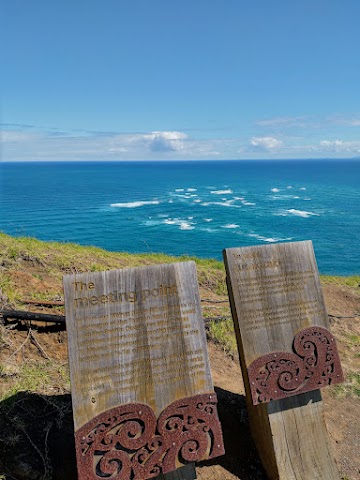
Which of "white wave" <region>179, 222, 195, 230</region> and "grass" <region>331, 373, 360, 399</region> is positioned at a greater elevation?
"white wave" <region>179, 222, 195, 230</region>

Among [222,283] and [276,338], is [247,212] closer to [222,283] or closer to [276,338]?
[222,283]

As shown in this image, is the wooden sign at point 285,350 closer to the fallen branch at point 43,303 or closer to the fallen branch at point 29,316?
the fallen branch at point 29,316

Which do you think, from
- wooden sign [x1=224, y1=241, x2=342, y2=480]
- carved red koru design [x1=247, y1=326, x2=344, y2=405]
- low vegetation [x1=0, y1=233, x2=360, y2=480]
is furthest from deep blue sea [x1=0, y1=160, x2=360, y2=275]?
carved red koru design [x1=247, y1=326, x2=344, y2=405]

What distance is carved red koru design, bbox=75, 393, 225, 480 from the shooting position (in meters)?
3.60

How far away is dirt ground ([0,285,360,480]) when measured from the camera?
14.4 ft

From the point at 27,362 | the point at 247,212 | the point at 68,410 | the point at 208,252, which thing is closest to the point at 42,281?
the point at 27,362

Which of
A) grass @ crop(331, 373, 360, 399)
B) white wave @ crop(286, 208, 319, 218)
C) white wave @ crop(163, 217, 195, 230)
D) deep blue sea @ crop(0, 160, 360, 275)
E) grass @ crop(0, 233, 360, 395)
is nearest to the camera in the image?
grass @ crop(331, 373, 360, 399)

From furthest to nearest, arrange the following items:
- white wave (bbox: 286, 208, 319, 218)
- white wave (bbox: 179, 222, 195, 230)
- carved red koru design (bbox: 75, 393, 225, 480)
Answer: white wave (bbox: 286, 208, 319, 218)
white wave (bbox: 179, 222, 195, 230)
carved red koru design (bbox: 75, 393, 225, 480)

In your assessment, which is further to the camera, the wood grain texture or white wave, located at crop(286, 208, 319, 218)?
white wave, located at crop(286, 208, 319, 218)

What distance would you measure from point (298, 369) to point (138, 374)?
2027mm

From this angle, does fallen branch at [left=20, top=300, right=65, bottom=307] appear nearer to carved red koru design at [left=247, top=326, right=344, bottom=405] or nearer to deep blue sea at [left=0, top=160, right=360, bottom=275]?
carved red koru design at [left=247, top=326, right=344, bottom=405]

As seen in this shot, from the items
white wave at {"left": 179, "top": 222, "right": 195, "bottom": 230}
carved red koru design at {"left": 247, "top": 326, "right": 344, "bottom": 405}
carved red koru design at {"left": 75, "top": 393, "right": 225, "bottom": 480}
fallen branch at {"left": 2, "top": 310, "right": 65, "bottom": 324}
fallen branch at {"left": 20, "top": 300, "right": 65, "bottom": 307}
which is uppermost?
white wave at {"left": 179, "top": 222, "right": 195, "bottom": 230}

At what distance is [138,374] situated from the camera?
394 cm

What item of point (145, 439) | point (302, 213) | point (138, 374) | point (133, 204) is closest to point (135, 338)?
point (138, 374)
